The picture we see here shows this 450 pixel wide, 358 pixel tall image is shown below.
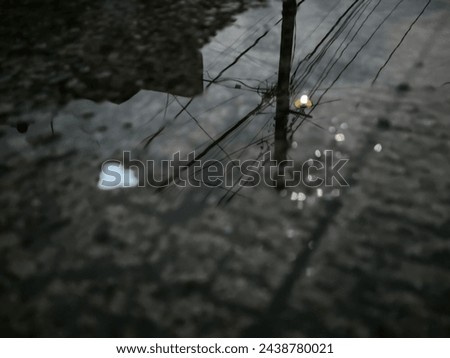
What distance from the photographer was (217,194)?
5.08 ft

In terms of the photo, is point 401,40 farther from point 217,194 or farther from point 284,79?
point 217,194

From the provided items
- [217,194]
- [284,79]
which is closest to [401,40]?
[284,79]

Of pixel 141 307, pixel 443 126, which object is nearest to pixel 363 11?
pixel 443 126

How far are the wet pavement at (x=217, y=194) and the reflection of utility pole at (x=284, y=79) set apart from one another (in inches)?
1.6

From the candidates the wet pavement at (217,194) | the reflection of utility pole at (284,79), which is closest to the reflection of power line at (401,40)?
the wet pavement at (217,194)

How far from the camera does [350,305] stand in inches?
47.3

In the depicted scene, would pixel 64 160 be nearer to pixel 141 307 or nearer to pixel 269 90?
pixel 141 307

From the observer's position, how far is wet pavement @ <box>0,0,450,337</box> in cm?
121

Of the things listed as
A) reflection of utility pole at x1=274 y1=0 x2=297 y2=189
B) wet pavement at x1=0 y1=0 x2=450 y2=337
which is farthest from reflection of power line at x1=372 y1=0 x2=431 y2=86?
reflection of utility pole at x1=274 y1=0 x2=297 y2=189

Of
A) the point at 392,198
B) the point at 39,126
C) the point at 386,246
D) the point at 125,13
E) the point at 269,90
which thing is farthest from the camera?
the point at 125,13

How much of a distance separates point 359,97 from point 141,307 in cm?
137

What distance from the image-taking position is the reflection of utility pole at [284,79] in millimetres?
1749

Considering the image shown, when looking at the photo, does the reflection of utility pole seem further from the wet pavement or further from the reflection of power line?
the reflection of power line

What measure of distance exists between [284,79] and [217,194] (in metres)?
0.84
